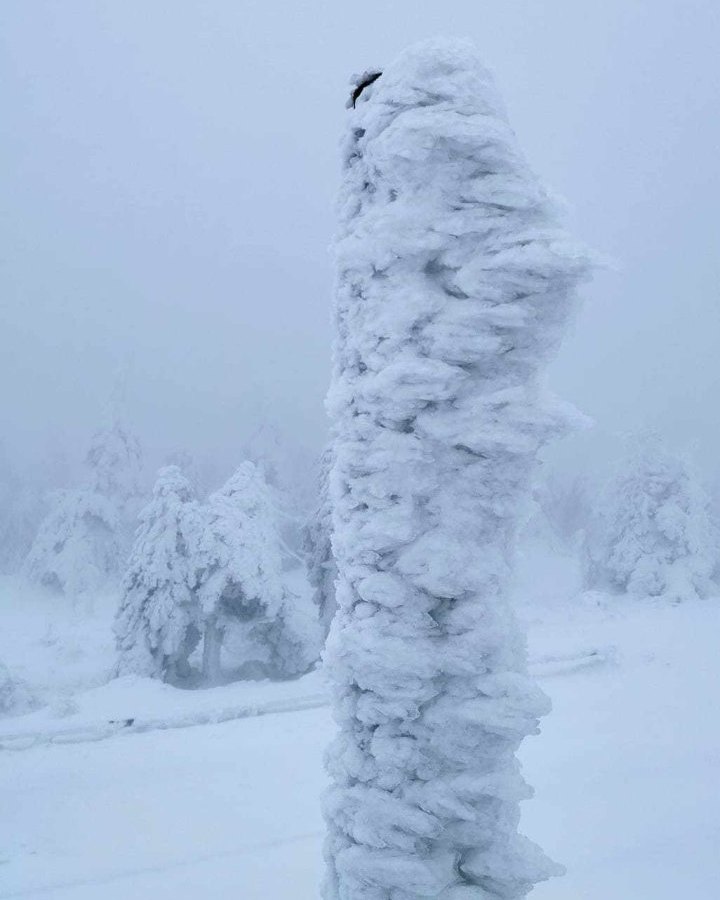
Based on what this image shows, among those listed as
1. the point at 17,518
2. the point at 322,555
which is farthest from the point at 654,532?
the point at 17,518

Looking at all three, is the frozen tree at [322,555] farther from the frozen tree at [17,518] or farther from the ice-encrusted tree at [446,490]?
the frozen tree at [17,518]

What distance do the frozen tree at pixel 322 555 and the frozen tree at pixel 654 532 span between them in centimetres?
1257

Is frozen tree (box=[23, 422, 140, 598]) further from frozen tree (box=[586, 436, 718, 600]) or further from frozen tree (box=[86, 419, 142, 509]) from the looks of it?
frozen tree (box=[586, 436, 718, 600])

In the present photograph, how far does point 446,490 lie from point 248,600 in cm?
1597

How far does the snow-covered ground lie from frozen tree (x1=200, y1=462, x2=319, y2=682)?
3.26 metres

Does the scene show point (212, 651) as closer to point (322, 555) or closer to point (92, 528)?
point (322, 555)

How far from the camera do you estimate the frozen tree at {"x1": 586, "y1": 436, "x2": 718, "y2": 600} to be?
2391 centimetres

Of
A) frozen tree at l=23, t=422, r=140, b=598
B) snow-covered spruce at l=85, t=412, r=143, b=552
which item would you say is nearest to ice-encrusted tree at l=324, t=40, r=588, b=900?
frozen tree at l=23, t=422, r=140, b=598

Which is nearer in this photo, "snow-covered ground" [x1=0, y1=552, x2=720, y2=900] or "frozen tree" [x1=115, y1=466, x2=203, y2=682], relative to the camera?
"snow-covered ground" [x1=0, y1=552, x2=720, y2=900]

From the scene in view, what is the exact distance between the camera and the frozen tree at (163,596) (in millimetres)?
17578

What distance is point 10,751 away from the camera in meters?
9.95

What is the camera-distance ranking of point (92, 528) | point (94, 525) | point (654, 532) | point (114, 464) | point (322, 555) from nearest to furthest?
point (322, 555), point (654, 532), point (92, 528), point (94, 525), point (114, 464)

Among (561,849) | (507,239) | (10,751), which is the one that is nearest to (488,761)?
(507,239)

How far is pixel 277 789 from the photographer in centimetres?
852
